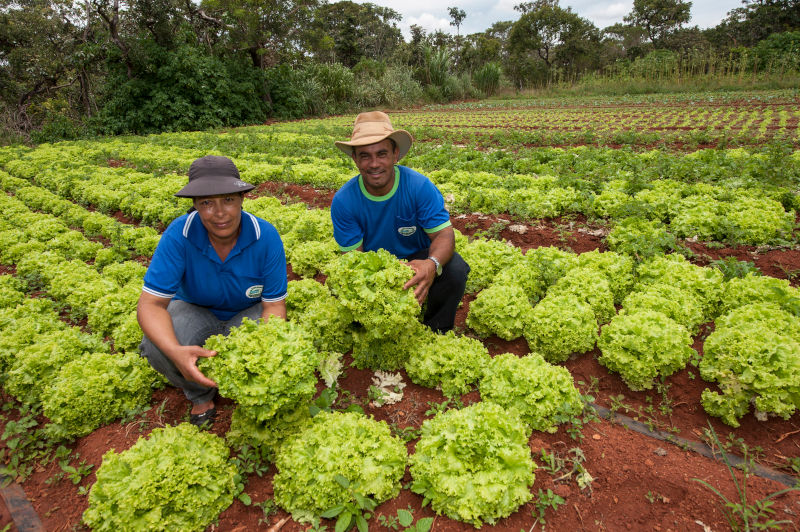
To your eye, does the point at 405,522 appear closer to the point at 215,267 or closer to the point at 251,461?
the point at 251,461

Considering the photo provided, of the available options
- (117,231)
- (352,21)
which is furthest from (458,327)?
(352,21)

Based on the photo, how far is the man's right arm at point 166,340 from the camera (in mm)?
3139

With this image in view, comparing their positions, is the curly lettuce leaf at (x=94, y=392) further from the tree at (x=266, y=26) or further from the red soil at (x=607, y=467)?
the tree at (x=266, y=26)

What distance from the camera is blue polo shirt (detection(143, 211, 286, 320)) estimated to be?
3.59 meters

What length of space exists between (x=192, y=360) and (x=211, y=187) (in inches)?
55.3

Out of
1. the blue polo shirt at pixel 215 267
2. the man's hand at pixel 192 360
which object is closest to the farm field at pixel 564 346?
the blue polo shirt at pixel 215 267

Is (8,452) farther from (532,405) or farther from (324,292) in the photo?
(532,405)

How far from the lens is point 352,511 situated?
2.91 m

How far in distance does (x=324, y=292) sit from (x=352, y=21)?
61080 mm

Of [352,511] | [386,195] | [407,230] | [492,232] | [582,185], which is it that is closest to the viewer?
[352,511]

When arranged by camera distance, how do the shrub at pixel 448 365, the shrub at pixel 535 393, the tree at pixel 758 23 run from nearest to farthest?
1. the shrub at pixel 535 393
2. the shrub at pixel 448 365
3. the tree at pixel 758 23

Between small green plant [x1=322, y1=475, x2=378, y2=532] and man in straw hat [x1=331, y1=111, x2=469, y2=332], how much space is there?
171 centimetres

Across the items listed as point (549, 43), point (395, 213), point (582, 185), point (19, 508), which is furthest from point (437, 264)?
point (549, 43)

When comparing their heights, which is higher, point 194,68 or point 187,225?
point 194,68
